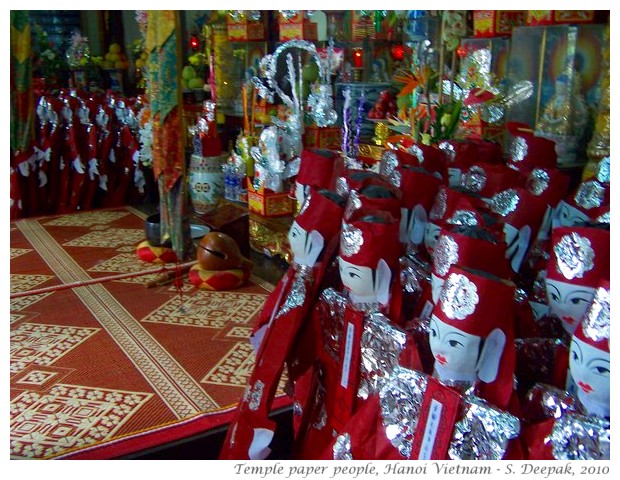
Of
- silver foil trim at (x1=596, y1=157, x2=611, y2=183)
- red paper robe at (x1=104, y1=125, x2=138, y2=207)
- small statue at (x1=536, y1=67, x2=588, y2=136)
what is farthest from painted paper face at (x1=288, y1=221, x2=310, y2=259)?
red paper robe at (x1=104, y1=125, x2=138, y2=207)

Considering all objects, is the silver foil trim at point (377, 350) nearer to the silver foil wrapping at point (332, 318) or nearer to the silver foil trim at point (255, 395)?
the silver foil wrapping at point (332, 318)

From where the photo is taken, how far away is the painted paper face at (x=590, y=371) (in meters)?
0.88

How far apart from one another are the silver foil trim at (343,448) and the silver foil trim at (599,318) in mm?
497

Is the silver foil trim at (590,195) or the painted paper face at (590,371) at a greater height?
the silver foil trim at (590,195)

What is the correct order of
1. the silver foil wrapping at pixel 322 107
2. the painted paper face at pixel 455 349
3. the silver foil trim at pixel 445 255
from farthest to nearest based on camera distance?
the silver foil wrapping at pixel 322 107, the silver foil trim at pixel 445 255, the painted paper face at pixel 455 349

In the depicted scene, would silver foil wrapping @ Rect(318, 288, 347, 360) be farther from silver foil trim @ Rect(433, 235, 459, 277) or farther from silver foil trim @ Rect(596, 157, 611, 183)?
silver foil trim @ Rect(596, 157, 611, 183)

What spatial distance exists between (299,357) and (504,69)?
212cm

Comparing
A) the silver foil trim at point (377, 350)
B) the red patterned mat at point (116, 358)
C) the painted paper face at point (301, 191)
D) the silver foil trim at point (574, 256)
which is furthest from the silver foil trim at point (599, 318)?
the red patterned mat at point (116, 358)

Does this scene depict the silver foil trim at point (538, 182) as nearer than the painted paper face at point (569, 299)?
No

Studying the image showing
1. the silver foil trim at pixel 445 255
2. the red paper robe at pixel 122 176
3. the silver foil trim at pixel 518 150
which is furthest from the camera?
the red paper robe at pixel 122 176

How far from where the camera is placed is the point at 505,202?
4.60 ft

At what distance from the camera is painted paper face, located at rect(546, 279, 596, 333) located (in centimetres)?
102

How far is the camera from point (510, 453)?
1005mm

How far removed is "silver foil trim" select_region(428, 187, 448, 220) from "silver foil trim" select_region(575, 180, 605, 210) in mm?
330
